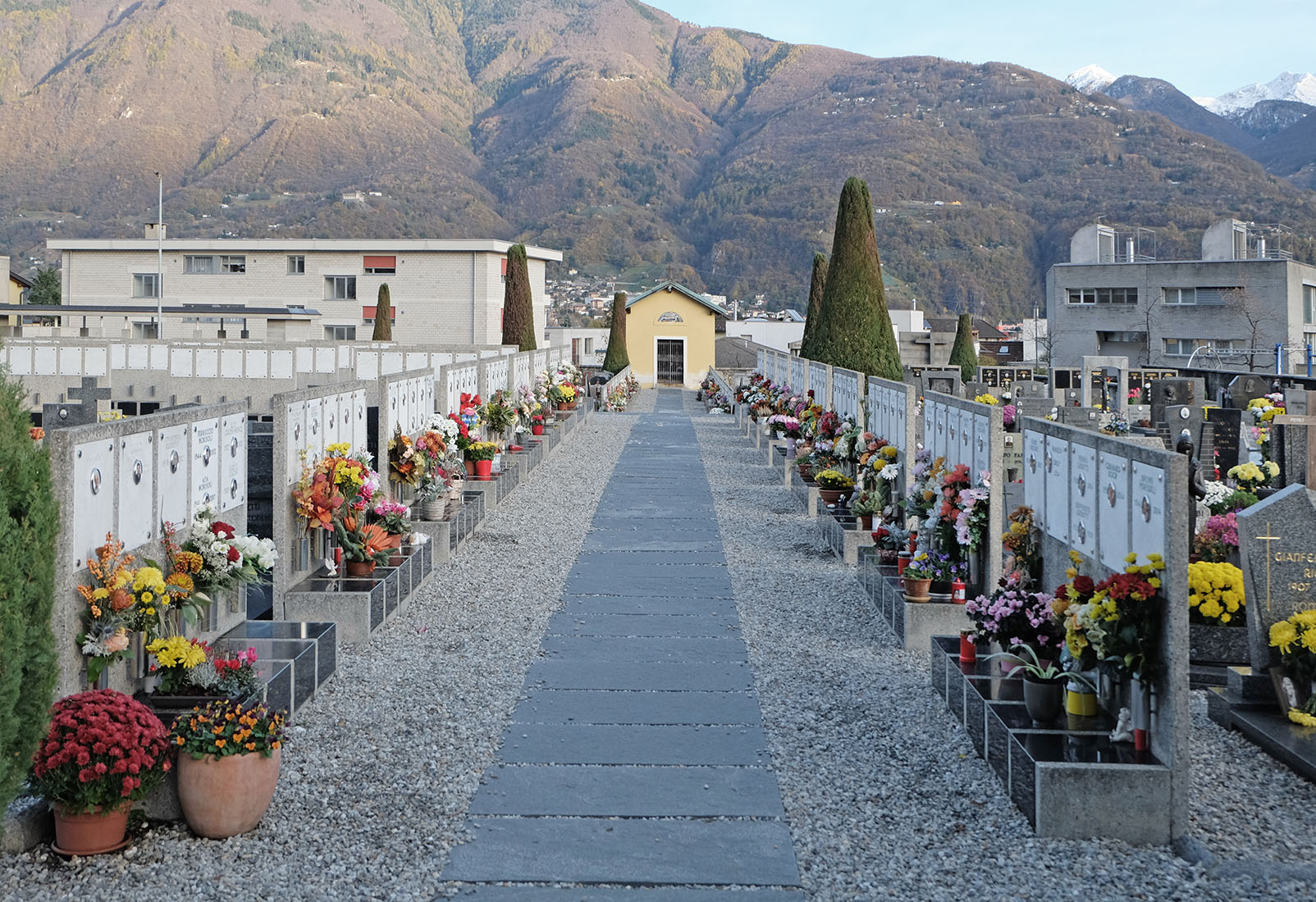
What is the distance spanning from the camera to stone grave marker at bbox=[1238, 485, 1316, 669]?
6781 mm

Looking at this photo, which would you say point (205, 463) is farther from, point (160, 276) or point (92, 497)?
point (160, 276)

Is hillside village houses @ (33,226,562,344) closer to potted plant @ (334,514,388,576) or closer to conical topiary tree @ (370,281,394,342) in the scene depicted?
conical topiary tree @ (370,281,394,342)

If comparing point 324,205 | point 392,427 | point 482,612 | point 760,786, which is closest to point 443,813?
point 760,786

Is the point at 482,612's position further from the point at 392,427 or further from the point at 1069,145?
the point at 1069,145

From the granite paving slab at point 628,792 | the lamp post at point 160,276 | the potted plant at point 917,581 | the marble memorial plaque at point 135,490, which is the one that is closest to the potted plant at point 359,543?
the marble memorial plaque at point 135,490

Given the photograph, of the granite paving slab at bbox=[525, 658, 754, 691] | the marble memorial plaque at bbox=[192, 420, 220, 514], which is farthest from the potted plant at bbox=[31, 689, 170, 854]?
the granite paving slab at bbox=[525, 658, 754, 691]

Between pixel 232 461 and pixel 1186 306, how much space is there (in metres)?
72.4

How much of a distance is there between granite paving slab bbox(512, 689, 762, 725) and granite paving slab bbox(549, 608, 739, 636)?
4.87ft

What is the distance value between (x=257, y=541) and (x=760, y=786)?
3169 mm

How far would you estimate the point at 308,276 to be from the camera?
2368 inches

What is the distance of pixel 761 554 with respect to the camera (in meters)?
12.1

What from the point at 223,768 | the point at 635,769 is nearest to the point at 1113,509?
the point at 635,769

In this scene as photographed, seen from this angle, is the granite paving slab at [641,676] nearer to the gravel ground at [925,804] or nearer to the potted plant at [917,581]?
the gravel ground at [925,804]

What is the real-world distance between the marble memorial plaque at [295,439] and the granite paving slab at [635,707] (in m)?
2.72
